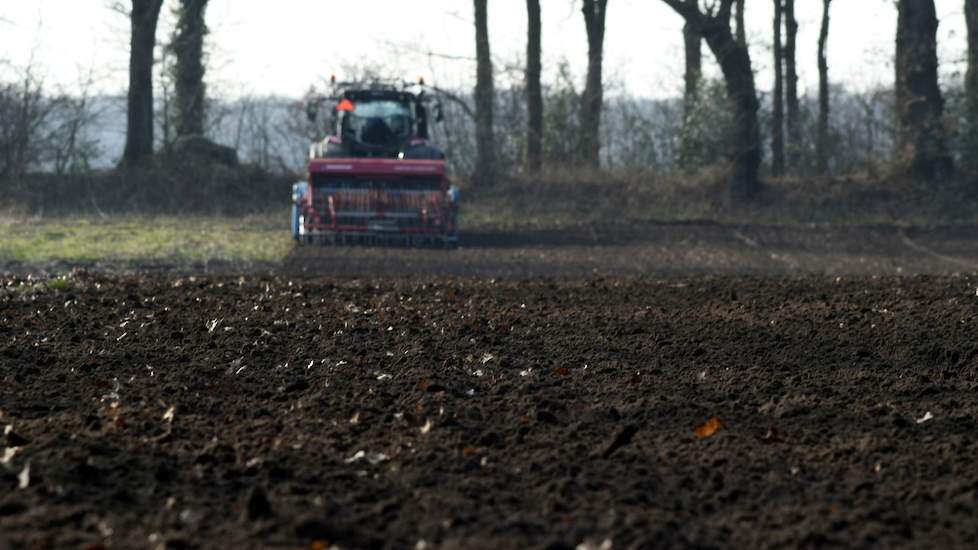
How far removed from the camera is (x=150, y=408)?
720 centimetres

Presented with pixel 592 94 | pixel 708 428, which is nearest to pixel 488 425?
pixel 708 428

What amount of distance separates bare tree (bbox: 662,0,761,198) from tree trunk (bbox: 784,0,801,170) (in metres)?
7.61

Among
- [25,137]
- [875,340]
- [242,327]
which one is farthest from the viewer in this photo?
[25,137]

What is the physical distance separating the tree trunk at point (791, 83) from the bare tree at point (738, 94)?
761cm

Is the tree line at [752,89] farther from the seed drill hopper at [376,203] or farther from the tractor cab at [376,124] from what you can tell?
the seed drill hopper at [376,203]

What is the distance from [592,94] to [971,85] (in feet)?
29.4

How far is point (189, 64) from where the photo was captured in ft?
115

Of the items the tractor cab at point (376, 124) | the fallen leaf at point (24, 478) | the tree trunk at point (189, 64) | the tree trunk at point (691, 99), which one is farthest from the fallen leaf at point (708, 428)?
the tree trunk at point (189, 64)

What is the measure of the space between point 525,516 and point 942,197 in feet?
80.4

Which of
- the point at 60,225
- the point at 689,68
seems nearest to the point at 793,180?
the point at 689,68

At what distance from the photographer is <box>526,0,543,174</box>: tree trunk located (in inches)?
1313

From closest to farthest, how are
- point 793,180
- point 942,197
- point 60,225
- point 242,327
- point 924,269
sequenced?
point 242,327, point 924,269, point 60,225, point 942,197, point 793,180

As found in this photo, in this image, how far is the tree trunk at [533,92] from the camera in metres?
33.3

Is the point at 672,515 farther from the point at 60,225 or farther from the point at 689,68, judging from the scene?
the point at 689,68
